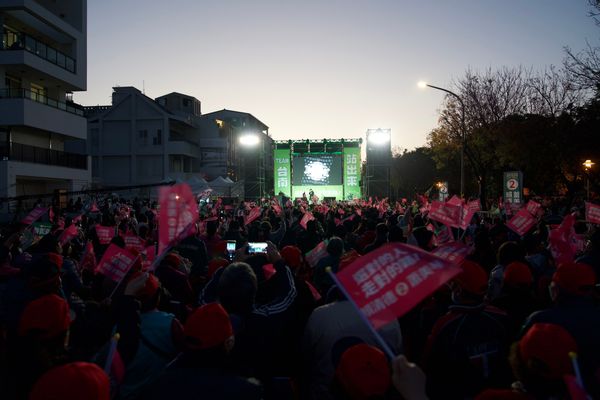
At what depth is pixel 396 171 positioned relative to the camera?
75.2m

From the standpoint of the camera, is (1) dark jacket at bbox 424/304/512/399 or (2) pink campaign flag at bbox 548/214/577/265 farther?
(2) pink campaign flag at bbox 548/214/577/265

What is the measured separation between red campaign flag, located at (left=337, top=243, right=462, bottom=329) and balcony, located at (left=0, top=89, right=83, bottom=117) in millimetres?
29358

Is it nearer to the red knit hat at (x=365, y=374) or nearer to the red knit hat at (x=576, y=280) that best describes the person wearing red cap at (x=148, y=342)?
the red knit hat at (x=365, y=374)

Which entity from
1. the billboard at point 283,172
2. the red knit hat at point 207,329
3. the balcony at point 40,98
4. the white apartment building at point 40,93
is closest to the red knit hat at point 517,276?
the red knit hat at point 207,329

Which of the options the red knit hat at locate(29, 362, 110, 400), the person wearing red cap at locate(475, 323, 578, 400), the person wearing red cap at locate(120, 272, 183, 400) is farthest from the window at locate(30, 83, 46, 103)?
the person wearing red cap at locate(475, 323, 578, 400)

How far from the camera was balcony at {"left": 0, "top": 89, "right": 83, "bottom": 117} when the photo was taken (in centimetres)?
2789

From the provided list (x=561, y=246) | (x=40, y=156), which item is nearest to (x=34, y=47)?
(x=40, y=156)

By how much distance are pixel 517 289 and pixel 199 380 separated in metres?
3.05

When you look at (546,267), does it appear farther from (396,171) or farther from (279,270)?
(396,171)

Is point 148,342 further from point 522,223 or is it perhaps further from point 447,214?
point 522,223

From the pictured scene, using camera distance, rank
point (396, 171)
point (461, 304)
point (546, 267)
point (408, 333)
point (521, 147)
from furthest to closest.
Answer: point (396, 171) < point (521, 147) < point (546, 267) < point (408, 333) < point (461, 304)

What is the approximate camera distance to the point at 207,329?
→ 2.90 meters

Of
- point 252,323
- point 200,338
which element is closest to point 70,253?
point 252,323

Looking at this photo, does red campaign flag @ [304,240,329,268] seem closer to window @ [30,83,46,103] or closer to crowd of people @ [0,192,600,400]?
crowd of people @ [0,192,600,400]
